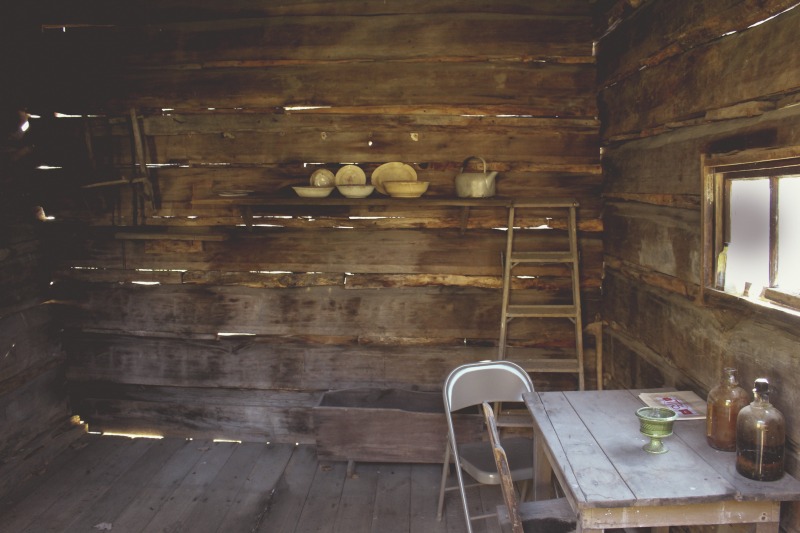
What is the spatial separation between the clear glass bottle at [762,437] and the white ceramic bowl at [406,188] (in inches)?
93.2

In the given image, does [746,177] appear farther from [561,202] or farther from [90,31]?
[90,31]

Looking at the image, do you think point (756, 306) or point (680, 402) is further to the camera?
point (680, 402)

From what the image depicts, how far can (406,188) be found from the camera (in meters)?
3.94

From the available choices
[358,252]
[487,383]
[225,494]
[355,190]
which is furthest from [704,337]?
[225,494]

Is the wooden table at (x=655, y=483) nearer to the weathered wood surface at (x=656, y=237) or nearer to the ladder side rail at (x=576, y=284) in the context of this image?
the weathered wood surface at (x=656, y=237)

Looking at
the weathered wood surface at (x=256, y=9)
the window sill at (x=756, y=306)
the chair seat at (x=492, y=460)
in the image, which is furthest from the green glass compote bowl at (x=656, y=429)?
the weathered wood surface at (x=256, y=9)

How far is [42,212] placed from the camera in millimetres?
4598

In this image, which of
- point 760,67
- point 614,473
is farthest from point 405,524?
point 760,67

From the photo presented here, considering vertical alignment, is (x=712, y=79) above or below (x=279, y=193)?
above

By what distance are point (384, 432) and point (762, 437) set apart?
2367 millimetres

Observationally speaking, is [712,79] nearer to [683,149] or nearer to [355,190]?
[683,149]

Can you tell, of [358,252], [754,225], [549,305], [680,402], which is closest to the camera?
[754,225]

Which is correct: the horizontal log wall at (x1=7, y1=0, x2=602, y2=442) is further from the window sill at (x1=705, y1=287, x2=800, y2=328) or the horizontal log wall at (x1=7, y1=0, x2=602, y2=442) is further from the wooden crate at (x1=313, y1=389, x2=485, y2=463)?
the window sill at (x1=705, y1=287, x2=800, y2=328)

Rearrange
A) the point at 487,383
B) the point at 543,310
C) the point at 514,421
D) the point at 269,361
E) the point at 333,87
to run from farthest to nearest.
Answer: the point at 269,361 < the point at 333,87 < the point at 543,310 < the point at 514,421 < the point at 487,383
